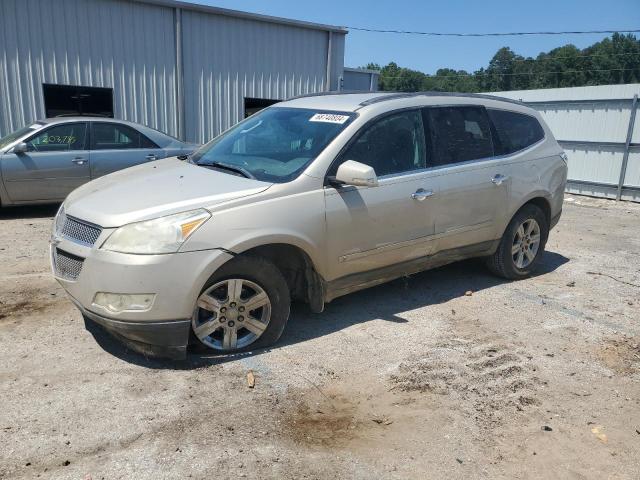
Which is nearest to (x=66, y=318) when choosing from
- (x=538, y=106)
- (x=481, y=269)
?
(x=481, y=269)

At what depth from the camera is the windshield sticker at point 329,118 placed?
4512mm

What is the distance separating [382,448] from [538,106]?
14.1 m

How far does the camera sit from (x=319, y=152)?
4.28 m

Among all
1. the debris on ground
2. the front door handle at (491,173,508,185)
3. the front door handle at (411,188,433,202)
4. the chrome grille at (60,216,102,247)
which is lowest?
the debris on ground

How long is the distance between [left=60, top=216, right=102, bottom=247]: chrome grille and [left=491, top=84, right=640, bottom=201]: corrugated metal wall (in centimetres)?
1259

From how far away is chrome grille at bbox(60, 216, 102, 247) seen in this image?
361 centimetres

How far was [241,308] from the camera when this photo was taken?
12.8ft

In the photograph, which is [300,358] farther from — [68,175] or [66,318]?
[68,175]

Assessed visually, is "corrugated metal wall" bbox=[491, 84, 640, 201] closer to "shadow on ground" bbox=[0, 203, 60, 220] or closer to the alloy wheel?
the alloy wheel

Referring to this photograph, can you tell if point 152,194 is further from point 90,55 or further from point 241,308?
point 90,55

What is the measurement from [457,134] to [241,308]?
2.72m

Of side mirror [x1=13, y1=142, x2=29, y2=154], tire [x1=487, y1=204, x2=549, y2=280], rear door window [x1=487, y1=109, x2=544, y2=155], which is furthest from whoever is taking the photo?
side mirror [x1=13, y1=142, x2=29, y2=154]

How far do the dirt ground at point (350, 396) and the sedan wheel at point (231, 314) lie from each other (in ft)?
0.47

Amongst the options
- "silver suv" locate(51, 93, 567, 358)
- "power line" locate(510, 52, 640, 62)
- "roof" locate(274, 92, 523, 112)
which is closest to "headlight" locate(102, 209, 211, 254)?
"silver suv" locate(51, 93, 567, 358)
